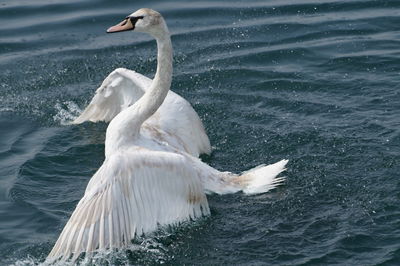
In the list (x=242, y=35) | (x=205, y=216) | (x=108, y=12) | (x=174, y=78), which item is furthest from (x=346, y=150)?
(x=108, y=12)

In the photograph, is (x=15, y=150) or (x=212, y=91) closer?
(x=15, y=150)

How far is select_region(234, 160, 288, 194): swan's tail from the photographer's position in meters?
10.8

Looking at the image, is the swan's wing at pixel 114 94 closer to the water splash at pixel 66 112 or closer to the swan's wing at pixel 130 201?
the water splash at pixel 66 112

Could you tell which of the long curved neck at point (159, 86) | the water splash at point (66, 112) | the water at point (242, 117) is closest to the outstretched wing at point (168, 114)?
the water at point (242, 117)

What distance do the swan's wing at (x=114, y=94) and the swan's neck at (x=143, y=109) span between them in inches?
49.4

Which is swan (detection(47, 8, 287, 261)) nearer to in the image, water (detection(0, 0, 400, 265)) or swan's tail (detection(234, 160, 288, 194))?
swan's tail (detection(234, 160, 288, 194))

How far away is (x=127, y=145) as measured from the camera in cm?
1045

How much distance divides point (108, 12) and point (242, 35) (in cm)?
265

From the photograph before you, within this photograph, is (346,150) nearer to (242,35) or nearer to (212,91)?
(212,91)

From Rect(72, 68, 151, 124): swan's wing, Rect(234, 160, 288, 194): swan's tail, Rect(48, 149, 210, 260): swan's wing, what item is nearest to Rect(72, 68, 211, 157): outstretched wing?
Rect(72, 68, 151, 124): swan's wing

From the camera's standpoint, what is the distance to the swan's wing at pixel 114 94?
12.3 meters

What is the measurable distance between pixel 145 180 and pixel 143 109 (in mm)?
1164

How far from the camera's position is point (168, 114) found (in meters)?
11.8

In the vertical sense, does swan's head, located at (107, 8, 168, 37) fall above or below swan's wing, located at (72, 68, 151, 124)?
above
